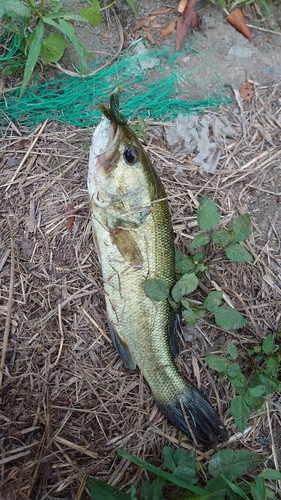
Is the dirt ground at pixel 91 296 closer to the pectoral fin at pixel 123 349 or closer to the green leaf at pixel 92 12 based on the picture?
the pectoral fin at pixel 123 349

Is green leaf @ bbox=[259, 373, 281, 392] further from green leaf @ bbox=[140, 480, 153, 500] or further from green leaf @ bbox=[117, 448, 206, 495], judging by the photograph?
green leaf @ bbox=[140, 480, 153, 500]

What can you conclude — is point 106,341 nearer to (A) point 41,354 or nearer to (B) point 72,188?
(A) point 41,354

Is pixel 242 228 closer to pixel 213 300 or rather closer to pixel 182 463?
pixel 213 300

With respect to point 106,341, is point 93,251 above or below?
above

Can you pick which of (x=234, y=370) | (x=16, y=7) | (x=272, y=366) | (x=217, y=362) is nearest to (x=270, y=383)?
(x=272, y=366)

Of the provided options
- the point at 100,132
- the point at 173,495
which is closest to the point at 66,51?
the point at 100,132

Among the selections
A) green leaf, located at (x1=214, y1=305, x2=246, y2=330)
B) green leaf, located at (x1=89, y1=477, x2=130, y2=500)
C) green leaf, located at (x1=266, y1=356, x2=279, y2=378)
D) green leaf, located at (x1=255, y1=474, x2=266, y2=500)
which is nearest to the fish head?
green leaf, located at (x1=214, y1=305, x2=246, y2=330)

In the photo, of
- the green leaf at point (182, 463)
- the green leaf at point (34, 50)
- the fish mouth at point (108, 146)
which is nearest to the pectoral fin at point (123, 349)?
the green leaf at point (182, 463)
